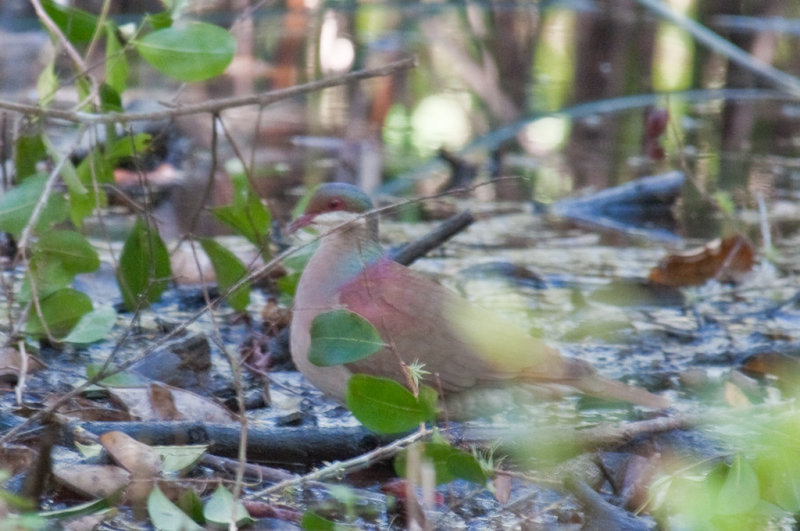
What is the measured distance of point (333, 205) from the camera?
356cm

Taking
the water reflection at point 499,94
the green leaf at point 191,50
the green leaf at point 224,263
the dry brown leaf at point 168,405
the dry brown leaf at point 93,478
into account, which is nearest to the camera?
the dry brown leaf at point 93,478

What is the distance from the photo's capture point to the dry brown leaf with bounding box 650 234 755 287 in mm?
4711

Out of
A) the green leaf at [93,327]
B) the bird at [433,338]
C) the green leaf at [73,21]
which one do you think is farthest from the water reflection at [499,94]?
the green leaf at [93,327]

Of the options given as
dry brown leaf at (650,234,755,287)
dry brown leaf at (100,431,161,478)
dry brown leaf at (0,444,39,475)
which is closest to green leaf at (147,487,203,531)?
dry brown leaf at (100,431,161,478)

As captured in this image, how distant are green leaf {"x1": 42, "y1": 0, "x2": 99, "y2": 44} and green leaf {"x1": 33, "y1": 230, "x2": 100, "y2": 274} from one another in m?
0.60

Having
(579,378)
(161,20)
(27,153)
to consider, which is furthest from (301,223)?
(579,378)

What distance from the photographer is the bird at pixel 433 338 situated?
313cm

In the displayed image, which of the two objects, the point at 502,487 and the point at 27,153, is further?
the point at 27,153

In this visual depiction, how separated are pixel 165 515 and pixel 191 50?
1.30m

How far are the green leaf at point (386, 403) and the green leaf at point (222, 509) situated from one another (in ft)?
0.88

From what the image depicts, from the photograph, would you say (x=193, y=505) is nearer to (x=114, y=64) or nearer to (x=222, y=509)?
(x=222, y=509)

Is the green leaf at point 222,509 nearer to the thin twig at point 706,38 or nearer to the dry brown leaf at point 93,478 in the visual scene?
the dry brown leaf at point 93,478

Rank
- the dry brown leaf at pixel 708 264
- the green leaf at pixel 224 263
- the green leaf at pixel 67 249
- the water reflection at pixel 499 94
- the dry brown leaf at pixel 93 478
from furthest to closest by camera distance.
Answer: the water reflection at pixel 499 94 → the dry brown leaf at pixel 708 264 → the green leaf at pixel 224 263 → the green leaf at pixel 67 249 → the dry brown leaf at pixel 93 478

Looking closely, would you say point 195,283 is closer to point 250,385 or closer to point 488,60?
point 250,385
